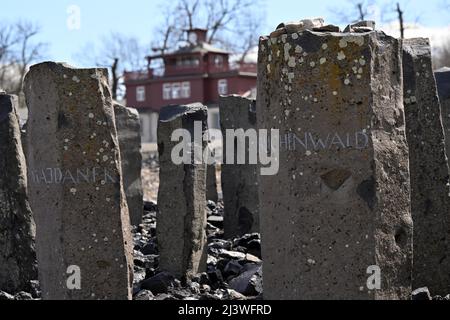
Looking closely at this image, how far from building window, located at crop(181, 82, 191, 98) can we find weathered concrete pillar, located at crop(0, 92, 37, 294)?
1439 inches

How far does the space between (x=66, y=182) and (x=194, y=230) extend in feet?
8.02

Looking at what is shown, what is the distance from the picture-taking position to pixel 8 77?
145 ft

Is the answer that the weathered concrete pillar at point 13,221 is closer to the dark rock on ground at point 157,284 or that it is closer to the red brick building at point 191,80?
the dark rock on ground at point 157,284

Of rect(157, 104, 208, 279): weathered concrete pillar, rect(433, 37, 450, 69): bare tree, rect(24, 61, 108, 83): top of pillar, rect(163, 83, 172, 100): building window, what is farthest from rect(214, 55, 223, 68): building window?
rect(24, 61, 108, 83): top of pillar

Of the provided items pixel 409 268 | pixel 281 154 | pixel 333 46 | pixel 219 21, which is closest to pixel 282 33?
pixel 333 46

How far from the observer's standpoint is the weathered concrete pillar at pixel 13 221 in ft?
25.6

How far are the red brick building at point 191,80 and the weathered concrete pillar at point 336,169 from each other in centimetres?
3745

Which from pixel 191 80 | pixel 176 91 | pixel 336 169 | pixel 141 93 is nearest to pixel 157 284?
pixel 336 169

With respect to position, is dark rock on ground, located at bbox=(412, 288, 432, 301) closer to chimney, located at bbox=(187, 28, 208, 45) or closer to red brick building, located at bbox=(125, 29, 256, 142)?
red brick building, located at bbox=(125, 29, 256, 142)

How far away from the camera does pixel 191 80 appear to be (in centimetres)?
4431

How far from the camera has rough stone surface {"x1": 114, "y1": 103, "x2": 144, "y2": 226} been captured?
12.3 meters

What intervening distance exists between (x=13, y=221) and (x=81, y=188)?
7.21ft

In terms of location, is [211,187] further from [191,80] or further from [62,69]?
[191,80]
